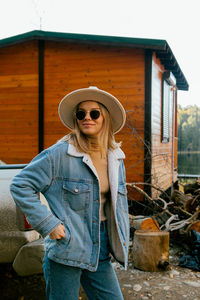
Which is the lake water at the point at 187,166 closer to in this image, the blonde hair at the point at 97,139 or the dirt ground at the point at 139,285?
the dirt ground at the point at 139,285

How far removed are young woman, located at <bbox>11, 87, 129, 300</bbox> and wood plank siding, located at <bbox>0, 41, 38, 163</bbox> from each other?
7213mm

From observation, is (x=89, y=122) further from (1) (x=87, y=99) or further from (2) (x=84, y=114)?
(1) (x=87, y=99)

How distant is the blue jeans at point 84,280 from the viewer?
6.42 ft

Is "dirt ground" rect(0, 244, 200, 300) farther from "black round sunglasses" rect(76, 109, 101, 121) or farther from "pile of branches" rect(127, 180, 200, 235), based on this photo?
"black round sunglasses" rect(76, 109, 101, 121)

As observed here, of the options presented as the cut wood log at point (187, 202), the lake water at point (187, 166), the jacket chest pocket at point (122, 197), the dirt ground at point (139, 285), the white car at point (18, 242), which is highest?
the jacket chest pocket at point (122, 197)

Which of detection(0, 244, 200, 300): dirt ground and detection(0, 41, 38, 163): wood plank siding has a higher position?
detection(0, 41, 38, 163): wood plank siding

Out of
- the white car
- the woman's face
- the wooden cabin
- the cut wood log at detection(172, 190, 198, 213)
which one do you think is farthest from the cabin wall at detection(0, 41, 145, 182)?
the woman's face

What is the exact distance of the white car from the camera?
120 inches

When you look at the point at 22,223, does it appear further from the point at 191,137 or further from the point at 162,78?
the point at 191,137

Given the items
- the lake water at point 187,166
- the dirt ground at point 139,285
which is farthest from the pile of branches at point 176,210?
the lake water at point 187,166

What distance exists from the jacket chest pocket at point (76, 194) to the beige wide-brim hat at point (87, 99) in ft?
1.95

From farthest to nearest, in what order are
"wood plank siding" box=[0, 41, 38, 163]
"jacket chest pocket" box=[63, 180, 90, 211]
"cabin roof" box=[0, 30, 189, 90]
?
"wood plank siding" box=[0, 41, 38, 163] < "cabin roof" box=[0, 30, 189, 90] < "jacket chest pocket" box=[63, 180, 90, 211]

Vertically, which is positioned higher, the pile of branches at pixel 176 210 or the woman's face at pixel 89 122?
the woman's face at pixel 89 122

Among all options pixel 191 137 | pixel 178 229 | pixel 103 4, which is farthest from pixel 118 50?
pixel 191 137
